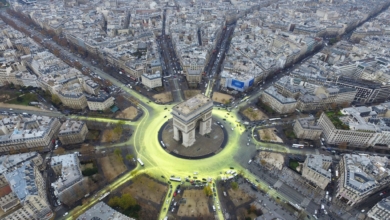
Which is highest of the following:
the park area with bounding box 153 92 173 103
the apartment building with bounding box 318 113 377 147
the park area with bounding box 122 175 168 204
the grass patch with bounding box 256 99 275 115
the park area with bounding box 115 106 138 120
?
the apartment building with bounding box 318 113 377 147

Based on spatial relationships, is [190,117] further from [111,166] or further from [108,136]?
[108,136]

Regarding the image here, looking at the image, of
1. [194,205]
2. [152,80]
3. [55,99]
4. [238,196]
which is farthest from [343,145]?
[55,99]

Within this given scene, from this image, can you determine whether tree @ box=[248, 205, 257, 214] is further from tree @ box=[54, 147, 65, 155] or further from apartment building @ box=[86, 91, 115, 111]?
apartment building @ box=[86, 91, 115, 111]

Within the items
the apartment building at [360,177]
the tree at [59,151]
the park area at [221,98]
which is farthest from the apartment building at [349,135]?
the tree at [59,151]

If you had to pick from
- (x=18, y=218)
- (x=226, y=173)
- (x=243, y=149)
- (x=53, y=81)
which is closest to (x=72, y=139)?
(x=18, y=218)

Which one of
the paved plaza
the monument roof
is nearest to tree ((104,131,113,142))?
the paved plaza

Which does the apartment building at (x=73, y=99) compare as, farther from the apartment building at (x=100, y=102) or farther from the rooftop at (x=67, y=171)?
the rooftop at (x=67, y=171)
